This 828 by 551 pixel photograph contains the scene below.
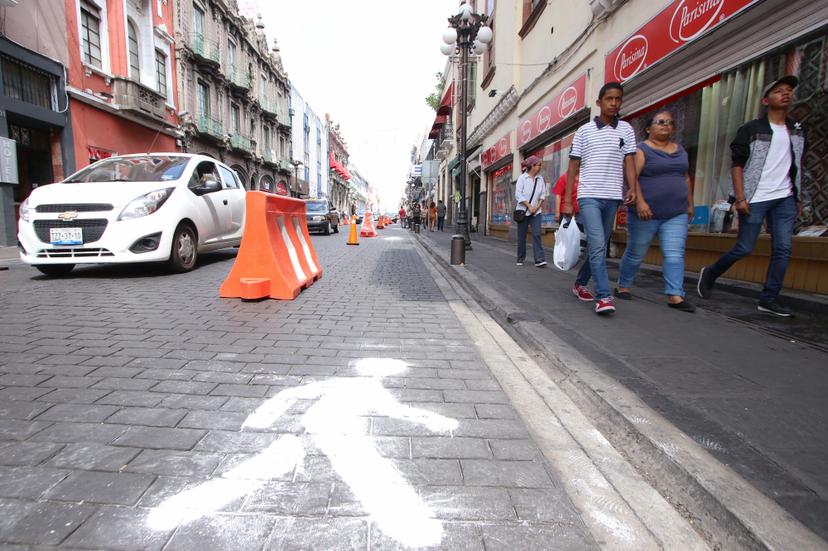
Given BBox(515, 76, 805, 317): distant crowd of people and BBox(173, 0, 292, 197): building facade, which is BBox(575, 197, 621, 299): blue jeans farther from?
BBox(173, 0, 292, 197): building facade

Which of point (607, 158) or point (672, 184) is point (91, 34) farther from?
point (672, 184)

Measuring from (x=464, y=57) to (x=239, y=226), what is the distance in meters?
6.53

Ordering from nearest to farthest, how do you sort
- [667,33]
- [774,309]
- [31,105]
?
1. [774,309]
2. [667,33]
3. [31,105]

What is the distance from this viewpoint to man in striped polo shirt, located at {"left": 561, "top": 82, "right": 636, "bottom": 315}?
13.0 ft

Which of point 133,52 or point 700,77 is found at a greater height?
point 133,52

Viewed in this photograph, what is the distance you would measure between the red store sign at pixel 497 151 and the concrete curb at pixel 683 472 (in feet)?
43.8

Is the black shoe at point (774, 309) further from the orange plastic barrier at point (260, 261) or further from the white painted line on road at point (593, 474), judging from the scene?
the orange plastic barrier at point (260, 261)

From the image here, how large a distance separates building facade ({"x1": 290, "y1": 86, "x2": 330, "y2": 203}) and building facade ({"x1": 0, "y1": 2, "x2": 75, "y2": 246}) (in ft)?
91.2

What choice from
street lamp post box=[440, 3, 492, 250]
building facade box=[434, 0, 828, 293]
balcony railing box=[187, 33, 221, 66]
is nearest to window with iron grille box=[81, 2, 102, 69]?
balcony railing box=[187, 33, 221, 66]

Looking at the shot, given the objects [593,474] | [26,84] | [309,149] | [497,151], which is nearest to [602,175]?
[593,474]

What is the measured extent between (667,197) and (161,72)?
21.9 metres

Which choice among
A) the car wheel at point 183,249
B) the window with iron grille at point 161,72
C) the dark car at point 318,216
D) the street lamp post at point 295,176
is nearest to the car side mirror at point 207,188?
the car wheel at point 183,249

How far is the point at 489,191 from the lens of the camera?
18.9 meters

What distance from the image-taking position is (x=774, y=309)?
157 inches
